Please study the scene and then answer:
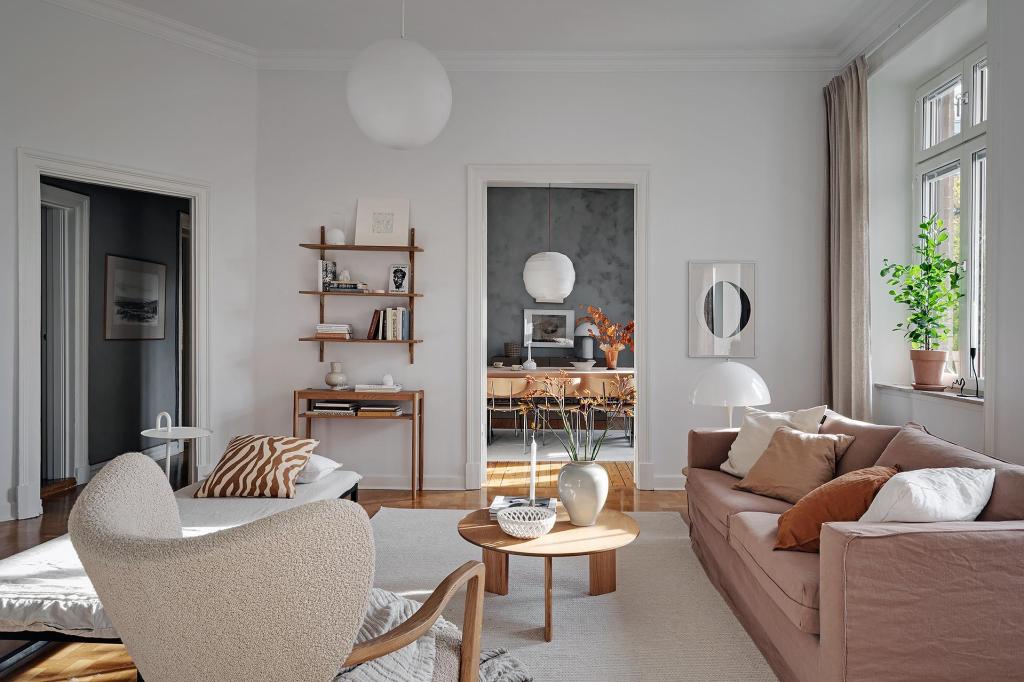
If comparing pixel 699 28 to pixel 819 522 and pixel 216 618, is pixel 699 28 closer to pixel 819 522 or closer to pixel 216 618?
pixel 819 522

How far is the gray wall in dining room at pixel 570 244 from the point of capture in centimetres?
862

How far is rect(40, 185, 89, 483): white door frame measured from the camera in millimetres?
5207

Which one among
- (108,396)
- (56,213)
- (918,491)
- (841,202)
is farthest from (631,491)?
(56,213)

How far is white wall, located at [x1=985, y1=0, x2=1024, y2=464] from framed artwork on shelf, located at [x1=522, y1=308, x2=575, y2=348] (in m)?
5.67

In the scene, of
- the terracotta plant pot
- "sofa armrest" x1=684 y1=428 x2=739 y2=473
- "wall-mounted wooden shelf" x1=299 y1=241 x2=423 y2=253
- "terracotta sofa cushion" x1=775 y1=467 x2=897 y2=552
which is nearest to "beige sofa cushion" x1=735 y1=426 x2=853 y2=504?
"sofa armrest" x1=684 y1=428 x2=739 y2=473

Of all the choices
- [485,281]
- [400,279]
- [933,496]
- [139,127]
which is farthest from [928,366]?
[139,127]

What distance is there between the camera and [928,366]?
13.2 ft

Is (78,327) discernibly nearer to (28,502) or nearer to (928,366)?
(28,502)

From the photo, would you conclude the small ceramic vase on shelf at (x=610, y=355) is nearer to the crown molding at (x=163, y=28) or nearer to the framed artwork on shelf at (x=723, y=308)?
the framed artwork on shelf at (x=723, y=308)

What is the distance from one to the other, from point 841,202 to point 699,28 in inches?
61.7

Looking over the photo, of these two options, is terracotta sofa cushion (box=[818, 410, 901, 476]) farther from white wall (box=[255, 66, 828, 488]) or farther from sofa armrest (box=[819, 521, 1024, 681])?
white wall (box=[255, 66, 828, 488])

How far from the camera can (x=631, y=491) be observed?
509 centimetres

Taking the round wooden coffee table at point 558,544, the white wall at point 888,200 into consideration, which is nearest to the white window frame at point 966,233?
the white wall at point 888,200

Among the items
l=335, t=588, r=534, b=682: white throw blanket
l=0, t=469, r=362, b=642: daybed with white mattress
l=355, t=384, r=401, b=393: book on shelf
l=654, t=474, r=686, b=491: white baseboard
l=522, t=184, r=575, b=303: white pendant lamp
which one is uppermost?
l=522, t=184, r=575, b=303: white pendant lamp
